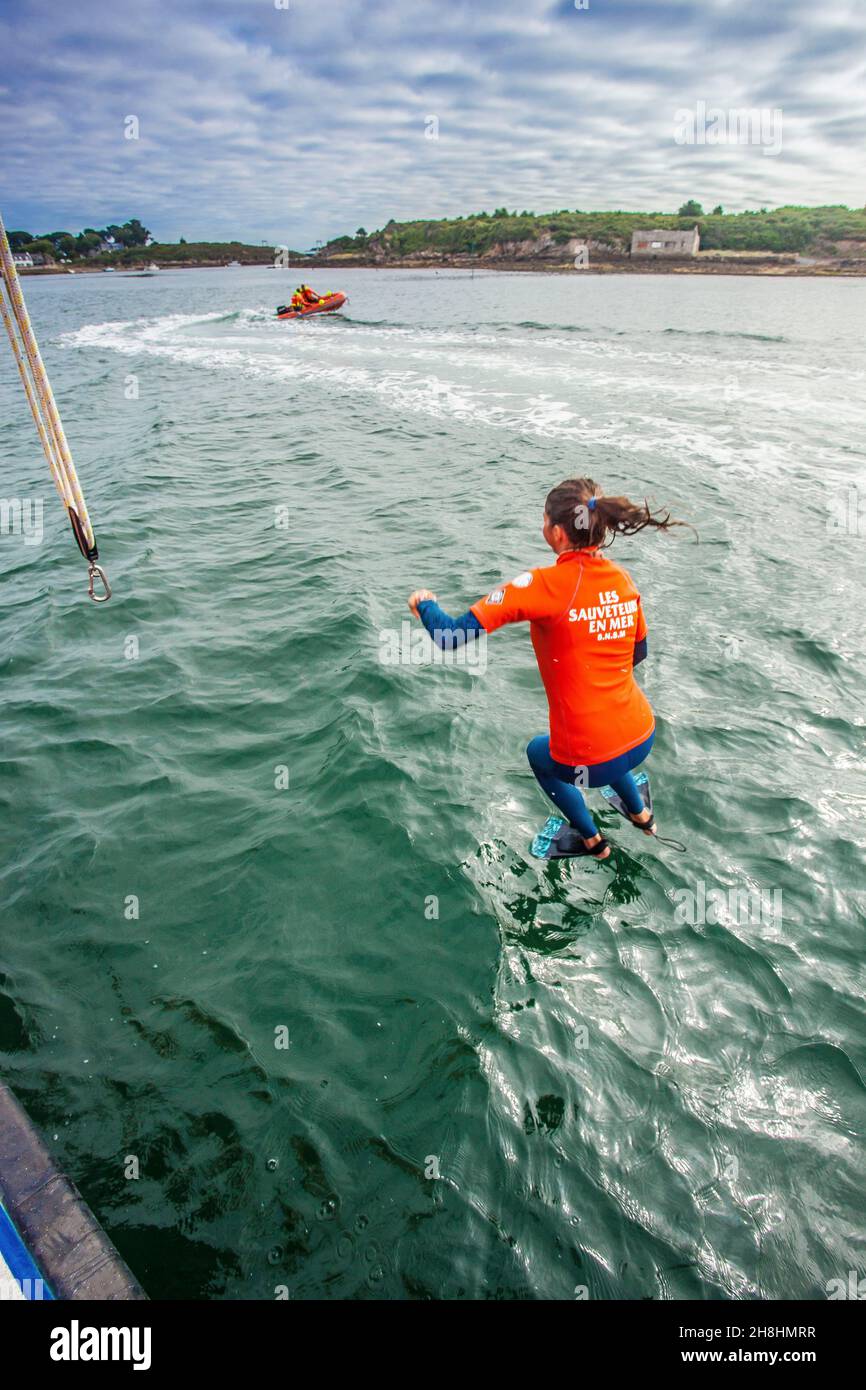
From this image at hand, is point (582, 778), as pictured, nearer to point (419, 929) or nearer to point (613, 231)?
point (419, 929)

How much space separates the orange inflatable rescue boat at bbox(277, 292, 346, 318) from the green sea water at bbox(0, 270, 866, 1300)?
4101 cm

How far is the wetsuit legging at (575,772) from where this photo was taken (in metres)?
3.75

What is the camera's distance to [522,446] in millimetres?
16641

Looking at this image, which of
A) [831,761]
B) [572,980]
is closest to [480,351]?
[831,761]

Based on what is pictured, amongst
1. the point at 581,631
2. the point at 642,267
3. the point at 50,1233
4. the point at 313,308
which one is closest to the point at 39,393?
the point at 581,631

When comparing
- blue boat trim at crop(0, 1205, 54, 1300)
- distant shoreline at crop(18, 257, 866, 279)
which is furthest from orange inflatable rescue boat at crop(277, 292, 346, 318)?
distant shoreline at crop(18, 257, 866, 279)

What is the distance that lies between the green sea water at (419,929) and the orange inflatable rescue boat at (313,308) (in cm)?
4101

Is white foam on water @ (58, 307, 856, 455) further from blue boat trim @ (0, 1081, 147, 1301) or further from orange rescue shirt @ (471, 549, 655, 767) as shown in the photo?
blue boat trim @ (0, 1081, 147, 1301)

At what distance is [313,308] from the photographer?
46031 mm

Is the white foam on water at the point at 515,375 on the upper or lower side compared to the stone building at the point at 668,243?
lower

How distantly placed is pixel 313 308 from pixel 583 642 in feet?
166

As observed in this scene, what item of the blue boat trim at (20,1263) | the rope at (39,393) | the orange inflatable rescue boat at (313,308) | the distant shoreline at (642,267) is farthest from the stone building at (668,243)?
the blue boat trim at (20,1263)

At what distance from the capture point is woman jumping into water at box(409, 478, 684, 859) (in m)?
3.66

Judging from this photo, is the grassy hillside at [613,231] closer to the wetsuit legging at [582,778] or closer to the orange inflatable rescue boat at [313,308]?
the orange inflatable rescue boat at [313,308]
